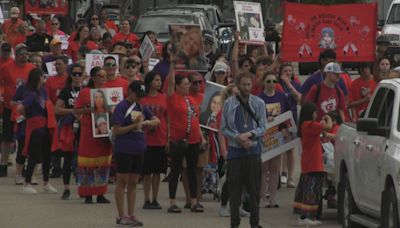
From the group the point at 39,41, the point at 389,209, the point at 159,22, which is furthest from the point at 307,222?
the point at 159,22

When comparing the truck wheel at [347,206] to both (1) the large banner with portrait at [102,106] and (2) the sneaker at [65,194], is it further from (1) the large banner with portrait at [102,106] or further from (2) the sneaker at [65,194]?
(2) the sneaker at [65,194]

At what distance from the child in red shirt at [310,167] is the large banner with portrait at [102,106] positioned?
8.99ft

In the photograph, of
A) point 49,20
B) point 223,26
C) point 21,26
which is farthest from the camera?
point 223,26

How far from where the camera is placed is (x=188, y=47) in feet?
58.7

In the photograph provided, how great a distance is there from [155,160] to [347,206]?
303 cm

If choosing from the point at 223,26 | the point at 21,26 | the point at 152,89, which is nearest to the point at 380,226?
the point at 152,89

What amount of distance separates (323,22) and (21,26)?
27.2 feet

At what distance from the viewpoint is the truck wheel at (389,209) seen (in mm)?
12391

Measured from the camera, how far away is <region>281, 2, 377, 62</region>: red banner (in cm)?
1917

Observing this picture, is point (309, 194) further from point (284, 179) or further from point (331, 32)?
point (331, 32)

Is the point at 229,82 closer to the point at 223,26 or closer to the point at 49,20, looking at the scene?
the point at 49,20

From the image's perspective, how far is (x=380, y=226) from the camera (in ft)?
42.8

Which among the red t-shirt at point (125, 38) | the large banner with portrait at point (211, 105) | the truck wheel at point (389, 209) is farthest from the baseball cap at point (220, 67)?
the red t-shirt at point (125, 38)

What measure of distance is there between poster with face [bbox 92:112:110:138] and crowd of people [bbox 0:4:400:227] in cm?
3
